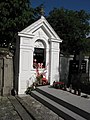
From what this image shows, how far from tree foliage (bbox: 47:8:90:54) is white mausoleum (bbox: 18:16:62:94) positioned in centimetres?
397

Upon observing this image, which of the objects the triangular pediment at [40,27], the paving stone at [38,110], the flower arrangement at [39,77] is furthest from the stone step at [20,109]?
the triangular pediment at [40,27]

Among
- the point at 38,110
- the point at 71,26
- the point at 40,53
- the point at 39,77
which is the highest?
the point at 71,26

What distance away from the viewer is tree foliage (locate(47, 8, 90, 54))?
610 inches

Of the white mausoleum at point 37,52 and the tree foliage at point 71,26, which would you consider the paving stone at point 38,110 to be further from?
the tree foliage at point 71,26

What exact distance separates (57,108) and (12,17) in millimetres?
9179

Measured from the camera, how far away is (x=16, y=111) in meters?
7.59

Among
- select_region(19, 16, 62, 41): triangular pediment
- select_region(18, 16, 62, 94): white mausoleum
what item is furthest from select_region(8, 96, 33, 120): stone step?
select_region(19, 16, 62, 41): triangular pediment

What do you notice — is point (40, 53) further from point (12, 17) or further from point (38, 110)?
point (38, 110)

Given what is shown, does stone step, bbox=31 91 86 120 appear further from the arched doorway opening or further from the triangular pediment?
the triangular pediment

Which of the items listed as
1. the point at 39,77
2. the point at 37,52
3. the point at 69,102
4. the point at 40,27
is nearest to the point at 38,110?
the point at 69,102

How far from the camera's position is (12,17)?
1448 cm

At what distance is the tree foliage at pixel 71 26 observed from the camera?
15.5m

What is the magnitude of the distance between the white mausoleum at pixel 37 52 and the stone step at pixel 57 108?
1.52 metres

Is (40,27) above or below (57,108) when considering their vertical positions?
above
